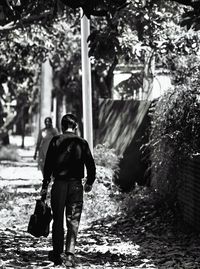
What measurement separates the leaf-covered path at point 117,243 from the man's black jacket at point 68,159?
3.50 ft

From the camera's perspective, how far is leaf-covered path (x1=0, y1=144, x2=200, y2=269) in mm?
8508

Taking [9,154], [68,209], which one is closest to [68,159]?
[68,209]

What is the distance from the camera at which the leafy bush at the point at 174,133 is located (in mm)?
10174

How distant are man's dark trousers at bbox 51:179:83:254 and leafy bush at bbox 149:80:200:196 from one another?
2.39 m

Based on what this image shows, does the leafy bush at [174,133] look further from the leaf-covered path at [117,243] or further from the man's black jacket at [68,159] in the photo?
the man's black jacket at [68,159]

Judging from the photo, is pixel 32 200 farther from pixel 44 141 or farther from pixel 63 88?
pixel 63 88

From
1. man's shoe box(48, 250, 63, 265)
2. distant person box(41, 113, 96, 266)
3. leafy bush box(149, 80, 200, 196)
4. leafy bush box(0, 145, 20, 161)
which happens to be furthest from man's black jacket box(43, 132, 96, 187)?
leafy bush box(0, 145, 20, 161)

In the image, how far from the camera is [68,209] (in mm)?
8305

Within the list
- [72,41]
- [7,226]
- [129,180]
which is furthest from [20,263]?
[72,41]

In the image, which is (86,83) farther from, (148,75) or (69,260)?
(69,260)

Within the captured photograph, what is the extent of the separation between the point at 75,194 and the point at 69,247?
624 mm

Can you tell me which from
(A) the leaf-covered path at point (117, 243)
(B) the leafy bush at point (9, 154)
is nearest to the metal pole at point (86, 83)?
(A) the leaf-covered path at point (117, 243)

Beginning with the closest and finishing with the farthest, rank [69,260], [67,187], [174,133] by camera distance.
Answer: [69,260]
[67,187]
[174,133]

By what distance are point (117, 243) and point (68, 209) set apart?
1.98 metres
